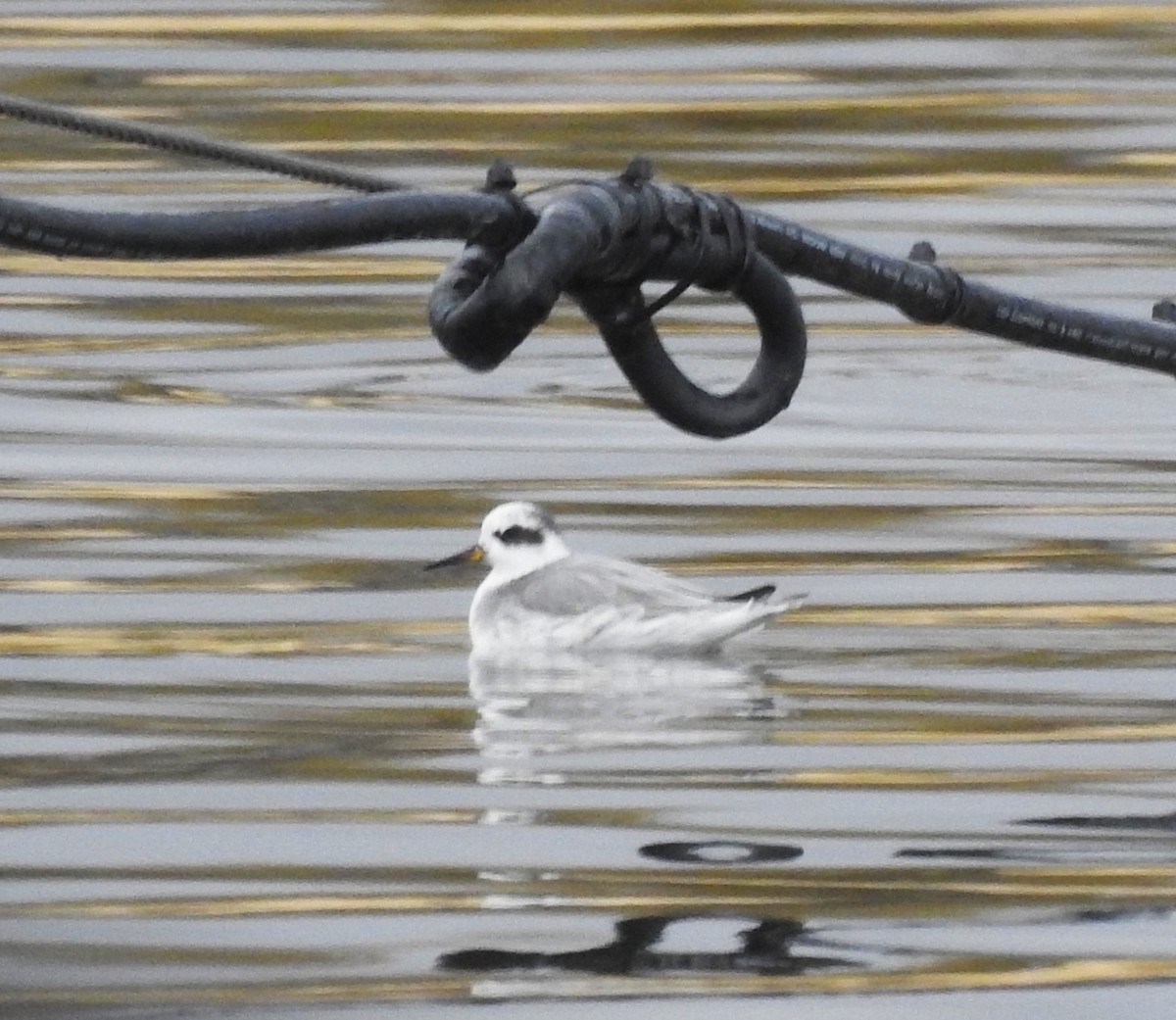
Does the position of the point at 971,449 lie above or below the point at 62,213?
below

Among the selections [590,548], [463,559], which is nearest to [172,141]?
[463,559]

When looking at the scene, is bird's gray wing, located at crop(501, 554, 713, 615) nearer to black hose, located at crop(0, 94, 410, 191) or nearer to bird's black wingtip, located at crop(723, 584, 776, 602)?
bird's black wingtip, located at crop(723, 584, 776, 602)

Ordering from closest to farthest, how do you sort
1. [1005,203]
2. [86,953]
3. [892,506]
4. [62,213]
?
[62,213]
[86,953]
[892,506]
[1005,203]

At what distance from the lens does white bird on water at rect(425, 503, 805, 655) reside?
9750 millimetres

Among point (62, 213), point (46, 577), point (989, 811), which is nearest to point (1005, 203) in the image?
point (46, 577)

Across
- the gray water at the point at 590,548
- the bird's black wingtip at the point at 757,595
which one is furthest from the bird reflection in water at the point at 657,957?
the bird's black wingtip at the point at 757,595

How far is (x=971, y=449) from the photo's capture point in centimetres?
1216

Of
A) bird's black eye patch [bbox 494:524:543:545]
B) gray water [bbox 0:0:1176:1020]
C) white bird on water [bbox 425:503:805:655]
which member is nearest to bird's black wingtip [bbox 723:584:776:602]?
white bird on water [bbox 425:503:805:655]

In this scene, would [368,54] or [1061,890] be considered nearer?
[1061,890]

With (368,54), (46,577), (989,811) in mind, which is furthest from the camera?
(368,54)

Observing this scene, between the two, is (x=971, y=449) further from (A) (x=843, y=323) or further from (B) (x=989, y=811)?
(B) (x=989, y=811)

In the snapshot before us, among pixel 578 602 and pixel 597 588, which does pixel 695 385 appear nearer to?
pixel 597 588

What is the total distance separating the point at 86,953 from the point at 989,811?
6.29ft

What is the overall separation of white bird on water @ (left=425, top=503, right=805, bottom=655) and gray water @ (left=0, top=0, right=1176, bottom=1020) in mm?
113
